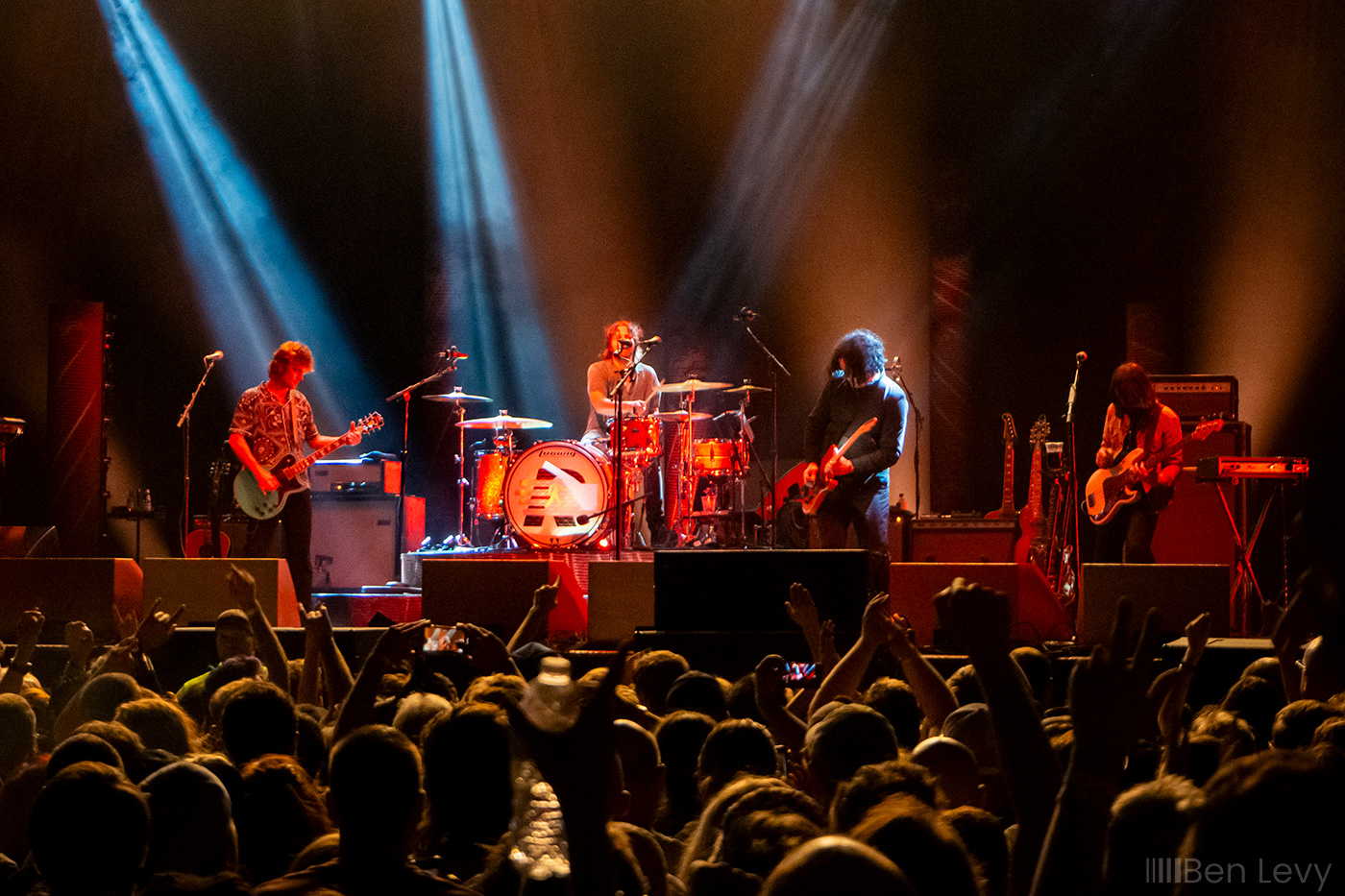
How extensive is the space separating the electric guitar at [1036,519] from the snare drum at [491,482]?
14.6 ft

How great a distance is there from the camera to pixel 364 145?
1279 cm

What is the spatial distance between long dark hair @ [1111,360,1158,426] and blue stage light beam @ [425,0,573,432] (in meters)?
6.37

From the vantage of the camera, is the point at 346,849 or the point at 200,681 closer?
the point at 346,849

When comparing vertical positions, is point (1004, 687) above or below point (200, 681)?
above

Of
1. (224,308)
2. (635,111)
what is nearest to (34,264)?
(224,308)

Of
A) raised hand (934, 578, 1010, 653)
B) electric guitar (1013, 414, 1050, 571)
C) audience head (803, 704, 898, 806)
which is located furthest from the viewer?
electric guitar (1013, 414, 1050, 571)

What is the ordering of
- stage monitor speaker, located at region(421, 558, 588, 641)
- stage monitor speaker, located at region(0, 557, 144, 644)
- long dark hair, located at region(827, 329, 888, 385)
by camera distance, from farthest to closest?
long dark hair, located at region(827, 329, 888, 385) < stage monitor speaker, located at region(0, 557, 144, 644) < stage monitor speaker, located at region(421, 558, 588, 641)

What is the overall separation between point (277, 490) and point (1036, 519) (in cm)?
573

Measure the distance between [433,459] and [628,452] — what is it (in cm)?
305

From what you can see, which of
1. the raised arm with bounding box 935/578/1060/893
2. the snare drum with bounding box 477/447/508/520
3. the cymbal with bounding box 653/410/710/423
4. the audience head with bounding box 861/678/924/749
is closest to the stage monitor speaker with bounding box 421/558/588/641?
the audience head with bounding box 861/678/924/749

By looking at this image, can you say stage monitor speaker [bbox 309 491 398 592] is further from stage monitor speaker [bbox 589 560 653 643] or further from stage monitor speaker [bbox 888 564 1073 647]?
stage monitor speaker [bbox 888 564 1073 647]

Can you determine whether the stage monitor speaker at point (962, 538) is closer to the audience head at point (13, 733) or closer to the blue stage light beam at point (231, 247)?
the blue stage light beam at point (231, 247)

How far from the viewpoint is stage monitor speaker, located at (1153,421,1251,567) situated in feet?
29.8

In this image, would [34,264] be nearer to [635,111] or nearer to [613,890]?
[635,111]
